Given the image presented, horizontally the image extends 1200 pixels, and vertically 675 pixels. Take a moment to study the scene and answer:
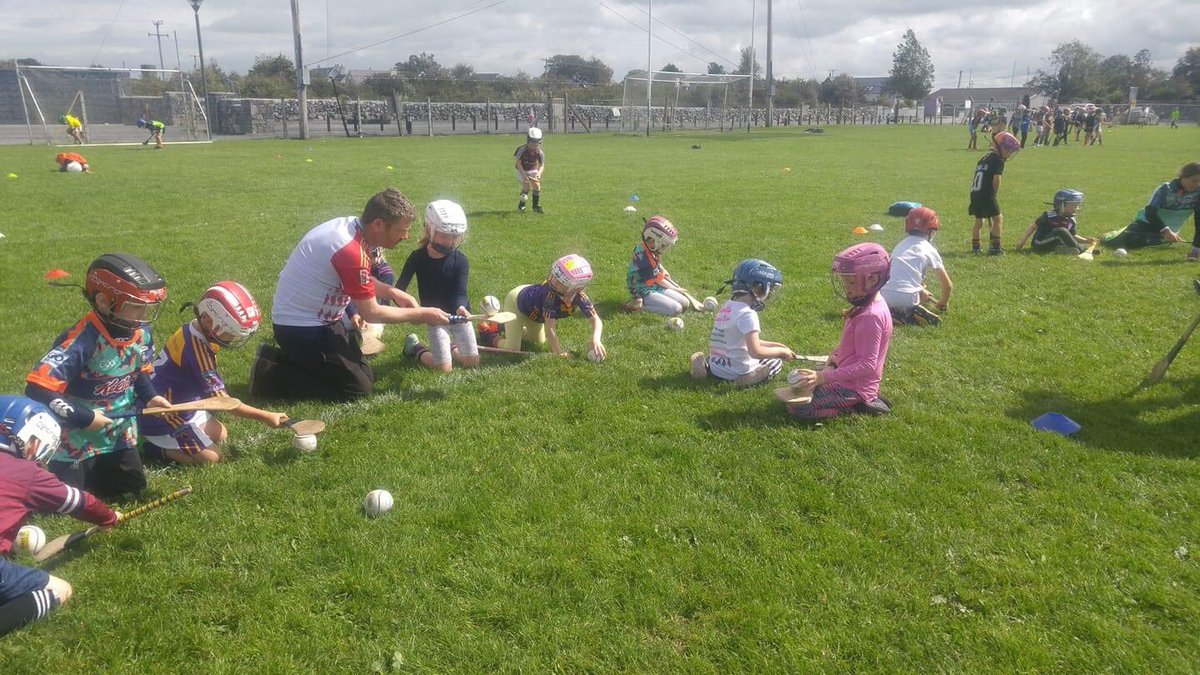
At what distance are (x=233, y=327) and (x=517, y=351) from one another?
2680 mm

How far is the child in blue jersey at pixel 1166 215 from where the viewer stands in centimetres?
1078

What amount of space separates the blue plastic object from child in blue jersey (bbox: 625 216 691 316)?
3.66 metres

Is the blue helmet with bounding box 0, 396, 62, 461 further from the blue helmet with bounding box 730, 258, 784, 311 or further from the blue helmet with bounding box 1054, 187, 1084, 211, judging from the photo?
the blue helmet with bounding box 1054, 187, 1084, 211

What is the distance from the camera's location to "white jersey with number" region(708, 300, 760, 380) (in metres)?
5.74

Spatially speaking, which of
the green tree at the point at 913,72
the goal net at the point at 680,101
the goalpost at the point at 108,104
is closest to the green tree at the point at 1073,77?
the green tree at the point at 913,72

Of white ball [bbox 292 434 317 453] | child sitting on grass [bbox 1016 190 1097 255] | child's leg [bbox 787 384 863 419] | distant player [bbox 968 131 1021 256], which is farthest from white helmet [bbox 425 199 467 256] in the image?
child sitting on grass [bbox 1016 190 1097 255]

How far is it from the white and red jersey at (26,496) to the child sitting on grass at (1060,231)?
11.8 meters

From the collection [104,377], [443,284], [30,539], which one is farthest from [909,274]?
[30,539]

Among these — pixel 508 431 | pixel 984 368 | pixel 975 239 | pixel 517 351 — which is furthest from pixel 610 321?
pixel 975 239

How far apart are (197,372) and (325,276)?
3.63 feet

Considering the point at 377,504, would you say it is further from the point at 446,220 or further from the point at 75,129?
the point at 75,129

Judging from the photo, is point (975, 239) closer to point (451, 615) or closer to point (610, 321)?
point (610, 321)

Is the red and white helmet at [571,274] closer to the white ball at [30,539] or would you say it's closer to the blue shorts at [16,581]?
the white ball at [30,539]

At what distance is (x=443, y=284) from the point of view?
666cm
